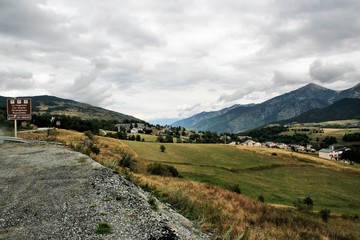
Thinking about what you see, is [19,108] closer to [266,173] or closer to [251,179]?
[251,179]

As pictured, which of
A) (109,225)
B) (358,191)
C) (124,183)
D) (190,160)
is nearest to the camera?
(109,225)

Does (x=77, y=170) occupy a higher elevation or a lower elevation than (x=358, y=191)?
higher

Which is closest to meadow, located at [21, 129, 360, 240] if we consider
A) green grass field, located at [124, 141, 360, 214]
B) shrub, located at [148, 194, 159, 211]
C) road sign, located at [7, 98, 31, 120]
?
green grass field, located at [124, 141, 360, 214]

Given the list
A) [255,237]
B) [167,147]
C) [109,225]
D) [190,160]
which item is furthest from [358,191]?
[109,225]

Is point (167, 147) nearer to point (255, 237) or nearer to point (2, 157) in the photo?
point (2, 157)

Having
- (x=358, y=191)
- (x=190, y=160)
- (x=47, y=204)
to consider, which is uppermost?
(x=47, y=204)

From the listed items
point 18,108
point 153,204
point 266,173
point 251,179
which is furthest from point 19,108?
point 266,173

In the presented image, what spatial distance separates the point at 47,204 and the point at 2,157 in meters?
15.1

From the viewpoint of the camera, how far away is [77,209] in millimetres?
12852

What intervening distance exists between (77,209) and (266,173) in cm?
10023

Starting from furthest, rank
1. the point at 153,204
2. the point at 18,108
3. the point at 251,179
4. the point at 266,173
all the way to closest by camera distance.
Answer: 1. the point at 266,173
2. the point at 251,179
3. the point at 18,108
4. the point at 153,204

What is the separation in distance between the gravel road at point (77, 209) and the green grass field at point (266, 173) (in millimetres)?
53079

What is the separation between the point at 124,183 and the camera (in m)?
Result: 17.0

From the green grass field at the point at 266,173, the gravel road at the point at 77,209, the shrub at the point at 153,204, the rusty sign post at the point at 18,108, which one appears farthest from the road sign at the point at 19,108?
the green grass field at the point at 266,173
